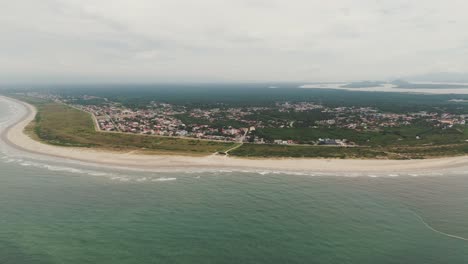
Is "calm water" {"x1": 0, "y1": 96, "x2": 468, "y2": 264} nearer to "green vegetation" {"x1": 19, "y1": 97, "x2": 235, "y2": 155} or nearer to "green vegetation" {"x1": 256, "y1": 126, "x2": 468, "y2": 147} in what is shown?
"green vegetation" {"x1": 19, "y1": 97, "x2": 235, "y2": 155}

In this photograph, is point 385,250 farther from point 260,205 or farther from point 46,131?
point 46,131

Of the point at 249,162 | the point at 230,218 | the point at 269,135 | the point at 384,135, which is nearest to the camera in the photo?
the point at 230,218

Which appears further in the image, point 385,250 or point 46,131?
point 46,131

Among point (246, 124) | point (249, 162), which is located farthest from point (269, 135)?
point (249, 162)

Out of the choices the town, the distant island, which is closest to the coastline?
the distant island

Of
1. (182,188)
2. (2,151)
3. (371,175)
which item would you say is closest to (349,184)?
(371,175)

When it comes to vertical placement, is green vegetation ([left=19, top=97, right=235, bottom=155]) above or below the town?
below

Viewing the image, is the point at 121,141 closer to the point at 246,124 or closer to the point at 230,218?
the point at 246,124

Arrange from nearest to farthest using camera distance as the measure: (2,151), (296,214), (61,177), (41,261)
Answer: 1. (41,261)
2. (296,214)
3. (61,177)
4. (2,151)
